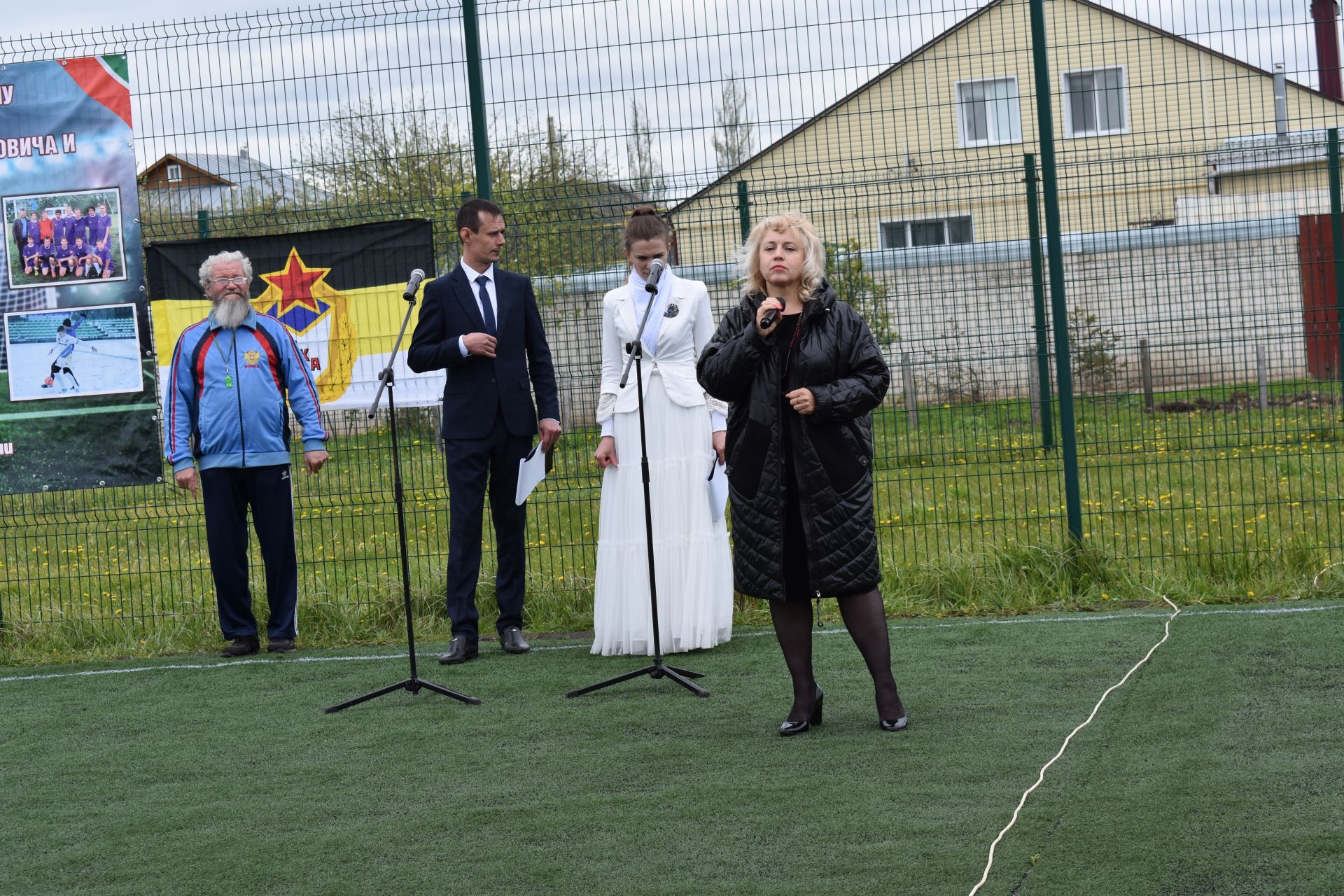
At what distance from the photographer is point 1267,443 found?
7500mm

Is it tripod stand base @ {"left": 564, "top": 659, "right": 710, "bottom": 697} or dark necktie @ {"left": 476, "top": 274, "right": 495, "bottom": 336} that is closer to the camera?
tripod stand base @ {"left": 564, "top": 659, "right": 710, "bottom": 697}

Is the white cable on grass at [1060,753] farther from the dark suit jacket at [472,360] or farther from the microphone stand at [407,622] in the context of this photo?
the dark suit jacket at [472,360]

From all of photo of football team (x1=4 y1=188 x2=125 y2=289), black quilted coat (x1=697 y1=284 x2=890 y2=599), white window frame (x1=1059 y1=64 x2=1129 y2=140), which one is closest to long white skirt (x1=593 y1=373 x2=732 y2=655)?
black quilted coat (x1=697 y1=284 x2=890 y2=599)

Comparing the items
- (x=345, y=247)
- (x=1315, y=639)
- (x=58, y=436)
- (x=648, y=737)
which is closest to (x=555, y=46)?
(x=345, y=247)

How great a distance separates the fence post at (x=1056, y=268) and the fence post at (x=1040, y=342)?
58mm

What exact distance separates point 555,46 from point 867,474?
3584 millimetres

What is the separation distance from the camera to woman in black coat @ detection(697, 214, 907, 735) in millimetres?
4715

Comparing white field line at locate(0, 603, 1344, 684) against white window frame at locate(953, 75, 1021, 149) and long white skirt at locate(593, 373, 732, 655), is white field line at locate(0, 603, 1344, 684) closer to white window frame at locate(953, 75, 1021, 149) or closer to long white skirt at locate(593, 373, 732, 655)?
long white skirt at locate(593, 373, 732, 655)

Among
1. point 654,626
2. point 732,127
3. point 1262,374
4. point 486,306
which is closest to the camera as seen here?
point 654,626

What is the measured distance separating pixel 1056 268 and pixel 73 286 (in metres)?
5.05

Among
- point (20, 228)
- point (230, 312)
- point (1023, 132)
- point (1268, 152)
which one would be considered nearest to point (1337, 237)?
point (1268, 152)

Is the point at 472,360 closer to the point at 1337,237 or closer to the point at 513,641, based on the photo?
the point at 513,641

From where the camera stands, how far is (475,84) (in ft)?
24.6

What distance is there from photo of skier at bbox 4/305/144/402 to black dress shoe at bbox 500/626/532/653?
2.50 meters
